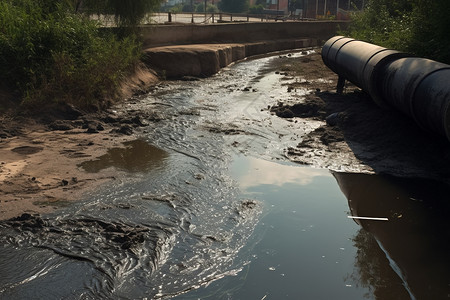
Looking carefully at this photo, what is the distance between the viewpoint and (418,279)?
18.2 feet

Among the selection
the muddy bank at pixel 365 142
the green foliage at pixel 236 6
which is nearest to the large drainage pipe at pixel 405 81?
the muddy bank at pixel 365 142

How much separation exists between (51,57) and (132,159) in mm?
4576

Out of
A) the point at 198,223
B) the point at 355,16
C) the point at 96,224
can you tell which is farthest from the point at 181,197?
the point at 355,16

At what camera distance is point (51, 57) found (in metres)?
12.1

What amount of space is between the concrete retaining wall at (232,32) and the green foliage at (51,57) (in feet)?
16.3

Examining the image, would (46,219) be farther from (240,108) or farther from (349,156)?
(240,108)

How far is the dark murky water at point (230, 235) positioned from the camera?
17.3 feet

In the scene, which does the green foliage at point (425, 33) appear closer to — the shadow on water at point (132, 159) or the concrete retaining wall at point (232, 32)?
the shadow on water at point (132, 159)

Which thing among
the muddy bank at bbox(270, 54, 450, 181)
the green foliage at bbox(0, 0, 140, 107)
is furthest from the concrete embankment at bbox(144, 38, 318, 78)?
the muddy bank at bbox(270, 54, 450, 181)

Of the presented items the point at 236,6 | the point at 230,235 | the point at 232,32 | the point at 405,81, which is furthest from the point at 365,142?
the point at 236,6

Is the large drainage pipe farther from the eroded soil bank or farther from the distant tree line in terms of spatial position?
the distant tree line

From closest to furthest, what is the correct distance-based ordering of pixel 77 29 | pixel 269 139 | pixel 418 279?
1. pixel 418 279
2. pixel 269 139
3. pixel 77 29

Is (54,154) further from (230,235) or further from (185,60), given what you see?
(185,60)

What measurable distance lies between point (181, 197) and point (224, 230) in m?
1.19
